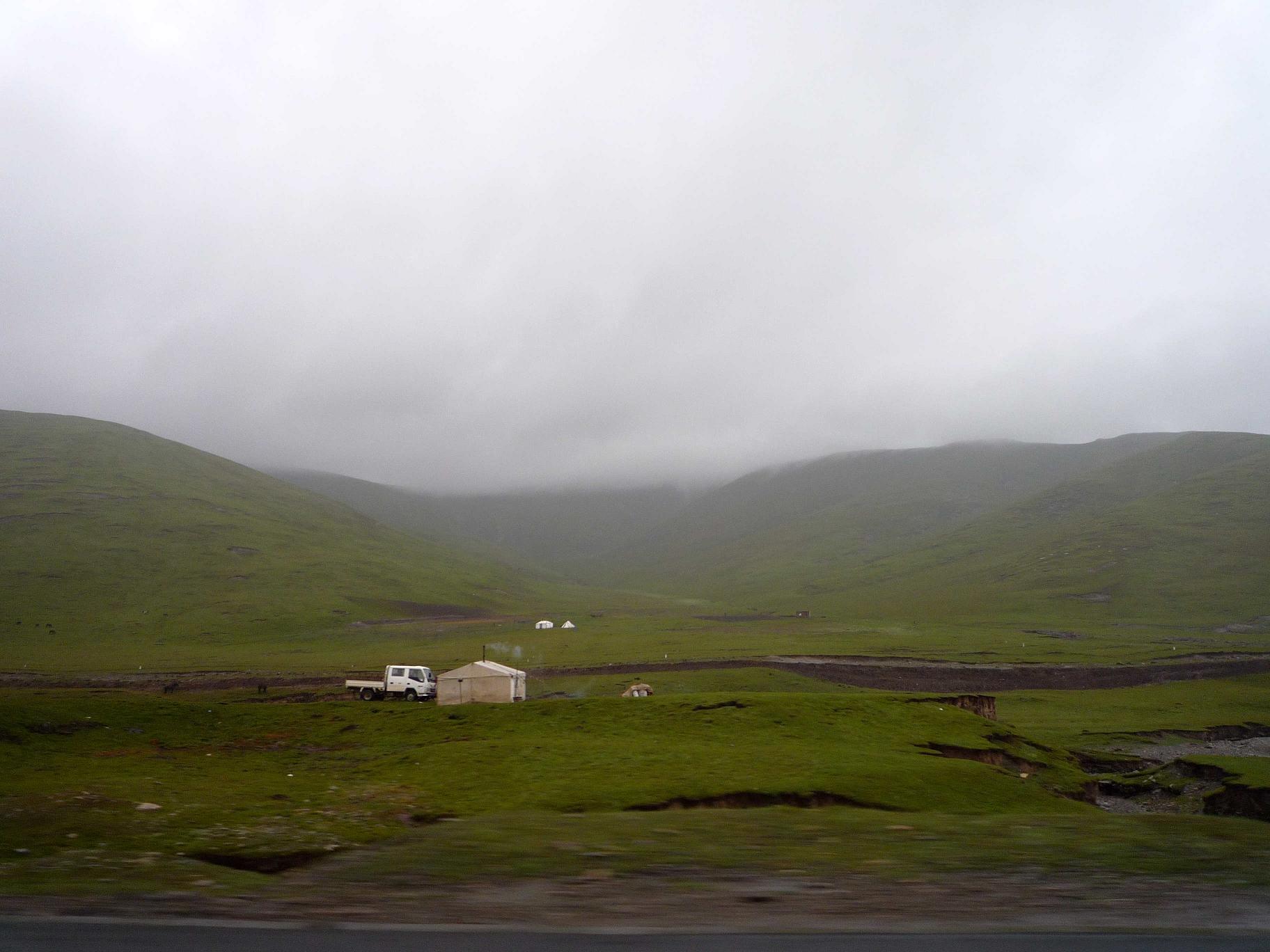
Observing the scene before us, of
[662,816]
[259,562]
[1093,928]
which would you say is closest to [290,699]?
[662,816]

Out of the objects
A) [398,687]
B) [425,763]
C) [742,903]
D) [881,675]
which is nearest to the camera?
[742,903]

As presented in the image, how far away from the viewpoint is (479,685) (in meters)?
46.1

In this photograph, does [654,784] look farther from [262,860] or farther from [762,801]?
[262,860]

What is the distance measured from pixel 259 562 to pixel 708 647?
10936 cm

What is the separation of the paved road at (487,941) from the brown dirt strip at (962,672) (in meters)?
66.4

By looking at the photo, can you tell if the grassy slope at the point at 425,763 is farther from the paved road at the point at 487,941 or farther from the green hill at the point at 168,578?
the green hill at the point at 168,578

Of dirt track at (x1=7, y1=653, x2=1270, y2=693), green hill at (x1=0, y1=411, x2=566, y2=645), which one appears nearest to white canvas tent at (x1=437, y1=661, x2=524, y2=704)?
dirt track at (x1=7, y1=653, x2=1270, y2=693)

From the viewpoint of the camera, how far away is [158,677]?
275 ft

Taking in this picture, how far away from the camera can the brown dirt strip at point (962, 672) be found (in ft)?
257

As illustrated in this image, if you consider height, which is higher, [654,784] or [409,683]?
[654,784]

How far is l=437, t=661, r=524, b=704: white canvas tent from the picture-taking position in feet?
150

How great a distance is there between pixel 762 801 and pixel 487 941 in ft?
49.5

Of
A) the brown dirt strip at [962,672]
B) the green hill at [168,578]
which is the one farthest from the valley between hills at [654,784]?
the green hill at [168,578]

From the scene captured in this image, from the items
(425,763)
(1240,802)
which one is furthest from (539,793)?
(1240,802)
